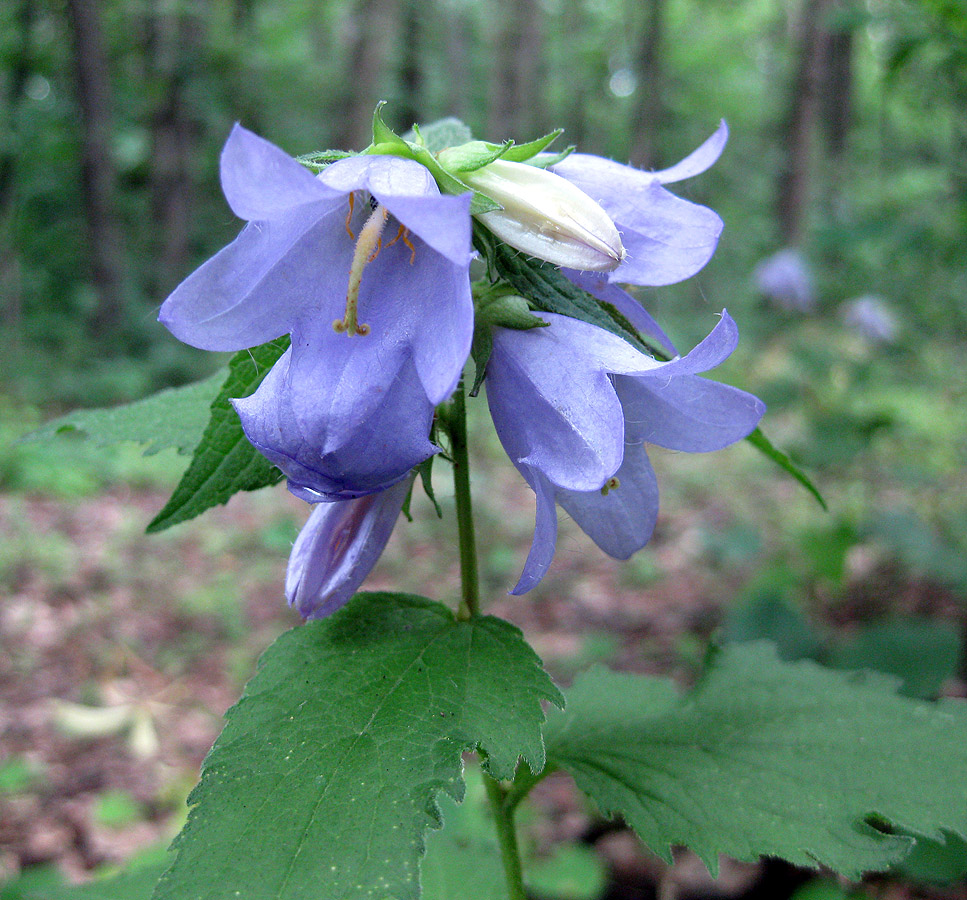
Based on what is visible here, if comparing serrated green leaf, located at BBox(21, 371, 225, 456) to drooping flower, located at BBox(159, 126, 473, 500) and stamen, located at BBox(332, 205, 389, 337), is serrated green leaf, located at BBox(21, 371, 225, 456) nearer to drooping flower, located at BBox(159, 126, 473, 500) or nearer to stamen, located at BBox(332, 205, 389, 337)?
drooping flower, located at BBox(159, 126, 473, 500)

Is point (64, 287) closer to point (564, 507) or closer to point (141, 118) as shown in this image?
point (141, 118)

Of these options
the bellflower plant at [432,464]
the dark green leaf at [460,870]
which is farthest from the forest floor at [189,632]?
the bellflower plant at [432,464]

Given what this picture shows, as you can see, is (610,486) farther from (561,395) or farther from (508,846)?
(508,846)

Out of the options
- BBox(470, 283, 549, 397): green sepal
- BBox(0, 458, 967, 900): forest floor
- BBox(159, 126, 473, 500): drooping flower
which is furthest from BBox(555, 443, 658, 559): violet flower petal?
BBox(0, 458, 967, 900): forest floor

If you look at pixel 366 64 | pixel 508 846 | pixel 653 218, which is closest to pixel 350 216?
pixel 653 218

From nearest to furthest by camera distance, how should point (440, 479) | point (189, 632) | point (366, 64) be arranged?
point (189, 632)
point (440, 479)
point (366, 64)
